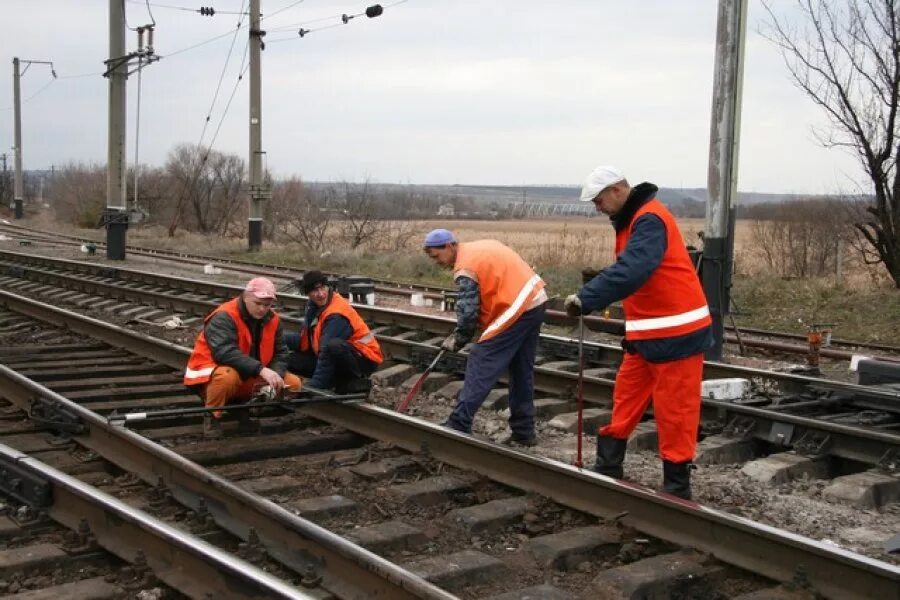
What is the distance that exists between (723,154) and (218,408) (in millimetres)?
6693

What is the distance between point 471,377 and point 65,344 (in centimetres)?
609

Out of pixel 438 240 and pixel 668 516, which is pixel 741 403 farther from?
pixel 668 516

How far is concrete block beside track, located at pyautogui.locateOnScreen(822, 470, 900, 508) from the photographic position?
5961 millimetres

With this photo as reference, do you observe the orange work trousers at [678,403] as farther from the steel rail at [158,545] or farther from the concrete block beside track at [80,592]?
the concrete block beside track at [80,592]

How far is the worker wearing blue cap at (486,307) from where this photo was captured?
706 cm

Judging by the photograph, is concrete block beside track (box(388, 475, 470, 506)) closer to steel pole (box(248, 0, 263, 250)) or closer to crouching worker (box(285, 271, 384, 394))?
crouching worker (box(285, 271, 384, 394))

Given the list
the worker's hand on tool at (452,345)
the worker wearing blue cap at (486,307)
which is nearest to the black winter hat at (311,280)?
the worker wearing blue cap at (486,307)

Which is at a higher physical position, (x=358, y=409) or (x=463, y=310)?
(x=463, y=310)

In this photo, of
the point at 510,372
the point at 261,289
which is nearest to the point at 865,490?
the point at 510,372

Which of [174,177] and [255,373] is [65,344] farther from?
[174,177]

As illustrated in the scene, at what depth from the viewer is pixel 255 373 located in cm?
712

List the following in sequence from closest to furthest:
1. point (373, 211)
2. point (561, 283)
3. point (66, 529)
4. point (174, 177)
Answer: point (66, 529)
point (561, 283)
point (373, 211)
point (174, 177)

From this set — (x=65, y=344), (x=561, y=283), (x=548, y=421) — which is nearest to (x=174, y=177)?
(x=561, y=283)

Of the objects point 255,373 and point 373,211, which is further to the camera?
point 373,211
